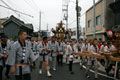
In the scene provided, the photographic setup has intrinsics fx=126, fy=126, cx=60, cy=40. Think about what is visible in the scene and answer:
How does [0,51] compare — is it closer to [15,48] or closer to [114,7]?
[15,48]

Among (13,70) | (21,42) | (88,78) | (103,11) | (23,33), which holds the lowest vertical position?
(88,78)

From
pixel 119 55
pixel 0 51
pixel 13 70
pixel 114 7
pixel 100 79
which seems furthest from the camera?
pixel 114 7

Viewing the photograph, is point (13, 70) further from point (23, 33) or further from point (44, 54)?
point (44, 54)

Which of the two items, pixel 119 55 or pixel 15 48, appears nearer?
pixel 15 48

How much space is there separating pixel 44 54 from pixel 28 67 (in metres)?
3.39

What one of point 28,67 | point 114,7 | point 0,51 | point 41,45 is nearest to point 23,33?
point 28,67

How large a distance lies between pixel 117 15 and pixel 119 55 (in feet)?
45.1

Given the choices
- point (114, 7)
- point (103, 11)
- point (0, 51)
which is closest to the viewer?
point (0, 51)

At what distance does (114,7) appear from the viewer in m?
17.1

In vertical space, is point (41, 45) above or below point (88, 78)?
above

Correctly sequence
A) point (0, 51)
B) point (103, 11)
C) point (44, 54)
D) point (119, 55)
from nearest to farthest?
point (0, 51), point (119, 55), point (44, 54), point (103, 11)

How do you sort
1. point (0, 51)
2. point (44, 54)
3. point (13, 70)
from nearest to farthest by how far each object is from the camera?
point (13, 70) → point (0, 51) → point (44, 54)

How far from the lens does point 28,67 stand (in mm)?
3525

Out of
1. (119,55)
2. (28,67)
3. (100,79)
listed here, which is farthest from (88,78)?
(28,67)
